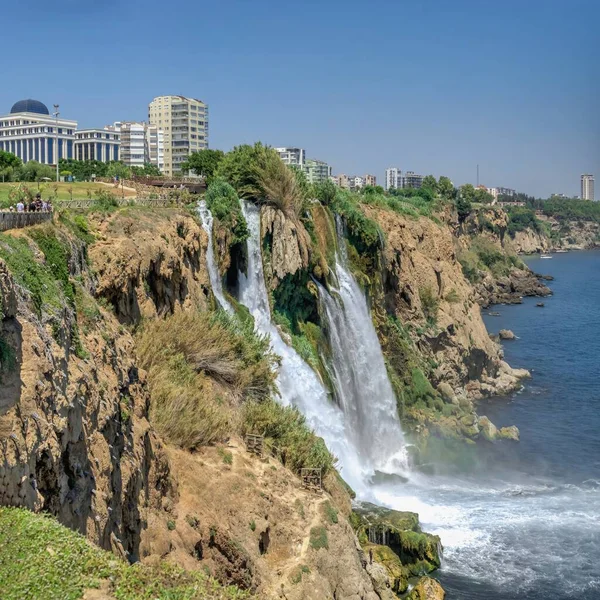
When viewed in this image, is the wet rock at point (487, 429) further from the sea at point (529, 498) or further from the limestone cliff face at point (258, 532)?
the limestone cliff face at point (258, 532)

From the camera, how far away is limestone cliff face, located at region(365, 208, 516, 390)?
46.4 meters

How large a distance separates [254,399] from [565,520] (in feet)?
47.0

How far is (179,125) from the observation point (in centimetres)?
13925

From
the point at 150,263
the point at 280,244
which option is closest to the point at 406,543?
the point at 150,263

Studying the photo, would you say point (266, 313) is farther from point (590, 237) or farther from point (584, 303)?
point (590, 237)

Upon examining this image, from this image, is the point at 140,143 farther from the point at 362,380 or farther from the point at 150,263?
the point at 150,263

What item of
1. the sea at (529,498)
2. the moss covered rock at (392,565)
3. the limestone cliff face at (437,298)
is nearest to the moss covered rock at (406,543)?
the moss covered rock at (392,565)

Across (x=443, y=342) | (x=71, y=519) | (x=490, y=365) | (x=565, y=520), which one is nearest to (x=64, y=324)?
(x=71, y=519)

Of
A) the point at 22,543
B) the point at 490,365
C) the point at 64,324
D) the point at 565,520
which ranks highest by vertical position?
the point at 64,324

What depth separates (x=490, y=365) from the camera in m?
50.8

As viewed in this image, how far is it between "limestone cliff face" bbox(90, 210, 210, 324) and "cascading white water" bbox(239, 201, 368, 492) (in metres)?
3.83

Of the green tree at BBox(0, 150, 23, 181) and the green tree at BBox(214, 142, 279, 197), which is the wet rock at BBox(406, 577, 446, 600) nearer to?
the green tree at BBox(214, 142, 279, 197)

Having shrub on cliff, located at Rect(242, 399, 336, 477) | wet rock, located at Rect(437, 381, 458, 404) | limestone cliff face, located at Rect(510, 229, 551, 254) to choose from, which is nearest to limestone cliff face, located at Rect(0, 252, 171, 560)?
shrub on cliff, located at Rect(242, 399, 336, 477)

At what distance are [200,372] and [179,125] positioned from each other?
404 ft
